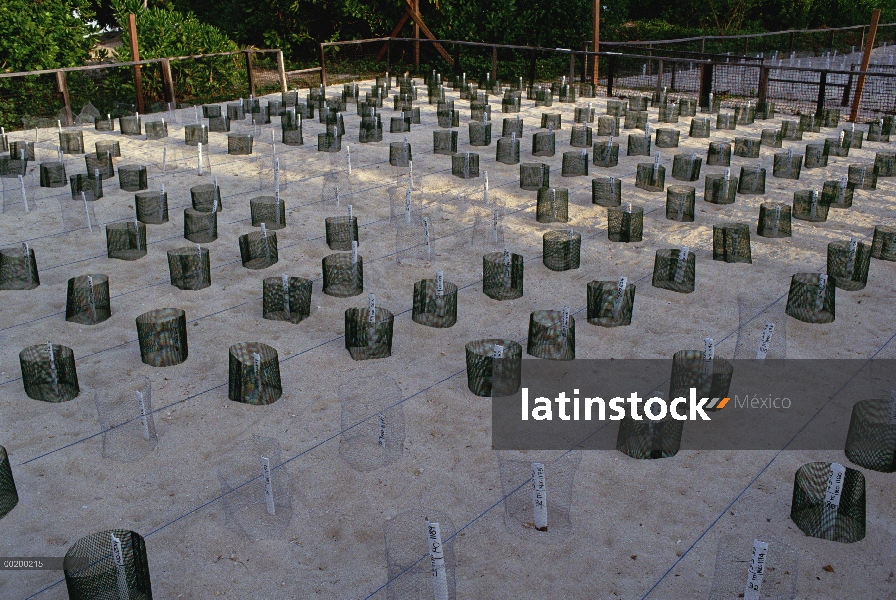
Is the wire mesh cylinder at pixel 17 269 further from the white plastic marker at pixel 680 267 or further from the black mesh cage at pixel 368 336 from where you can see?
the white plastic marker at pixel 680 267

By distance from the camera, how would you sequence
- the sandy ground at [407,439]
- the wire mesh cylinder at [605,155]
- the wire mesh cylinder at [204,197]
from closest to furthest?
the sandy ground at [407,439], the wire mesh cylinder at [204,197], the wire mesh cylinder at [605,155]

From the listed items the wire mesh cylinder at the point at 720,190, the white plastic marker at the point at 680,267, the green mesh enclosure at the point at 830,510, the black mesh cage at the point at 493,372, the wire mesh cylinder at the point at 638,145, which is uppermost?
the wire mesh cylinder at the point at 638,145

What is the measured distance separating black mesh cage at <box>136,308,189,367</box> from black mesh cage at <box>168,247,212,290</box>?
168cm

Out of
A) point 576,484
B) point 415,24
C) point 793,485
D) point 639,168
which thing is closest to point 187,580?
point 576,484

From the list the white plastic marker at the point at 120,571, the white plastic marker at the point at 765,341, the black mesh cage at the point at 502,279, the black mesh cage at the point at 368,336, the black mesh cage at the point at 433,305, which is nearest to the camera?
the white plastic marker at the point at 120,571

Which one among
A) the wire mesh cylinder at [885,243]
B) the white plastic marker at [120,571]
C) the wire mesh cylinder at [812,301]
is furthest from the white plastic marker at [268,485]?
the wire mesh cylinder at [885,243]

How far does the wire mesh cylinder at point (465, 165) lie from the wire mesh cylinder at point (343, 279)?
5.04 meters

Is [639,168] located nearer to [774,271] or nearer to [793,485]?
[774,271]

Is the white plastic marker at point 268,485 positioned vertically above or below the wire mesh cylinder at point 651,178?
below

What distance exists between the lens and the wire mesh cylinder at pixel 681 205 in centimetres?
1254

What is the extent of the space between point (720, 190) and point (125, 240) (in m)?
8.64

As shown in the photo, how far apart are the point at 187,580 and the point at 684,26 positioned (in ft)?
135

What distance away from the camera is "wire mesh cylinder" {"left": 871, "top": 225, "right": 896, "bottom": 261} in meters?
11.0

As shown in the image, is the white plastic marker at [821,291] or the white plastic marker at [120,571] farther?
the white plastic marker at [821,291]
